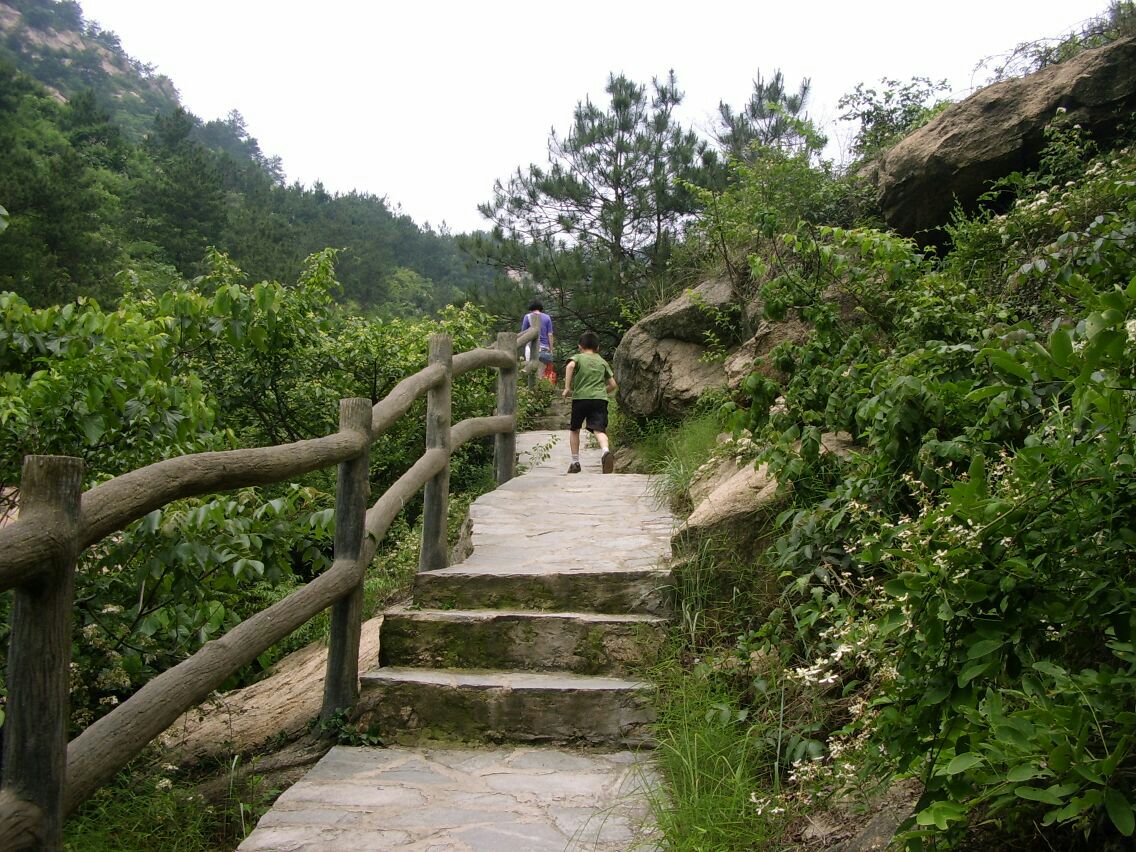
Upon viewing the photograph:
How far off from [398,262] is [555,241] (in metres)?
38.2

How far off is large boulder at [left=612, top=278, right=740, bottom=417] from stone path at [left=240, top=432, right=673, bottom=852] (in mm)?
4402

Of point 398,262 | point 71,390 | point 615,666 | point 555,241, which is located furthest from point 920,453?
point 398,262

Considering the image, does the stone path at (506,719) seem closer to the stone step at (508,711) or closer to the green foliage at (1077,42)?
the stone step at (508,711)

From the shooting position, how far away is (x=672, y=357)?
9.85 m

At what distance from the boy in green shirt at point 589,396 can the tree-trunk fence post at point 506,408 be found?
1275 millimetres

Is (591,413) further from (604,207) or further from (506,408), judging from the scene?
(604,207)

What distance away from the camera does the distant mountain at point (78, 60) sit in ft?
201

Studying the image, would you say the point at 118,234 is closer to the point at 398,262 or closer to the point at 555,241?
the point at 555,241

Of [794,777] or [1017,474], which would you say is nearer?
[1017,474]

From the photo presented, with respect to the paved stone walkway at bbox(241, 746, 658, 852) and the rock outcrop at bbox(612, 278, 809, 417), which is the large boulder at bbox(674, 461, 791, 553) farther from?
the rock outcrop at bbox(612, 278, 809, 417)

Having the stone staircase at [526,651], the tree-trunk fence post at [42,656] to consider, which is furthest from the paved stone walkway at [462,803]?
the tree-trunk fence post at [42,656]

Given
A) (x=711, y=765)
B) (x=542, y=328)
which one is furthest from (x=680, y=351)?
(x=711, y=765)

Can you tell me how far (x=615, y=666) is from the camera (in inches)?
159

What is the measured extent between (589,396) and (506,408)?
1619 mm
